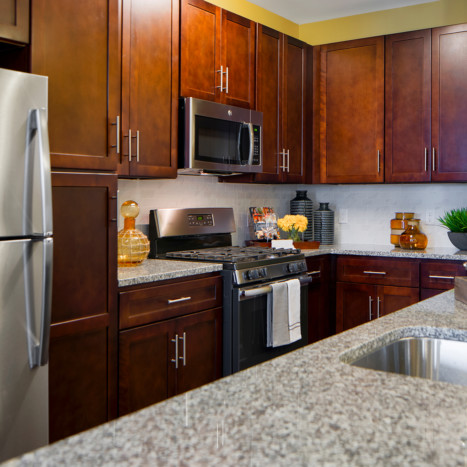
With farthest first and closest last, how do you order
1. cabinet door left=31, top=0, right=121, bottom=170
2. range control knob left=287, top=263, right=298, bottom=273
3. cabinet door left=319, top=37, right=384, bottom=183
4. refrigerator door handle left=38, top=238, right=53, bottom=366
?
1. cabinet door left=319, top=37, right=384, bottom=183
2. range control knob left=287, top=263, right=298, bottom=273
3. cabinet door left=31, top=0, right=121, bottom=170
4. refrigerator door handle left=38, top=238, right=53, bottom=366

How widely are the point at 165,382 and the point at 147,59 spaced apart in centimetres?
158

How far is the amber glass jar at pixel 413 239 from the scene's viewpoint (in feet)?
13.2

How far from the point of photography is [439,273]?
3656mm

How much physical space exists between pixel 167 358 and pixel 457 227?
230 cm

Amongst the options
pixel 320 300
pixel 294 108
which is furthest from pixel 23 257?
pixel 294 108

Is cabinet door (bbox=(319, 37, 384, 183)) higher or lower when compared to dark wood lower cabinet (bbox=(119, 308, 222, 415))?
higher

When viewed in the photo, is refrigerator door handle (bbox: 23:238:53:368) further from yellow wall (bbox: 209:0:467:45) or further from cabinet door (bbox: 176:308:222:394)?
yellow wall (bbox: 209:0:467:45)

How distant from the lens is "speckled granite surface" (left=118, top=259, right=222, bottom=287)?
2506 millimetres

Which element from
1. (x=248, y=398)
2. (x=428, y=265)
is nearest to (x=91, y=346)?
(x=248, y=398)

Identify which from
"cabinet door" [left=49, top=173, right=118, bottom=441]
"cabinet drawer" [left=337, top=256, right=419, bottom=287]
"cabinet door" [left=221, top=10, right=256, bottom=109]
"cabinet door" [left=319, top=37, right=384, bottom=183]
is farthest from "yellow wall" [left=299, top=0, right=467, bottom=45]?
"cabinet door" [left=49, top=173, right=118, bottom=441]

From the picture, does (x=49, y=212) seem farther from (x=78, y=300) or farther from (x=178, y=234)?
(x=178, y=234)

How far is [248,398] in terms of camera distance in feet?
2.95

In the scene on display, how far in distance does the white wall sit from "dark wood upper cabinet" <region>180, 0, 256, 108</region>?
0.61m

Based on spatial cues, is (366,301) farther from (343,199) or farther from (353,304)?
(343,199)
